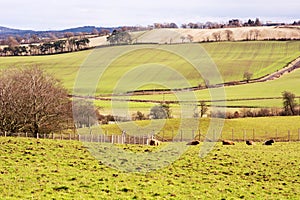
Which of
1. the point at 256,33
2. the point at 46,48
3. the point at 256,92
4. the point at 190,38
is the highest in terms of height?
the point at 256,33

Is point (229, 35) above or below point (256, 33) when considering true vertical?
below

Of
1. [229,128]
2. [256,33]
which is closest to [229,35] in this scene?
[256,33]

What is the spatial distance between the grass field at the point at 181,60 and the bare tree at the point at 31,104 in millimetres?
53879

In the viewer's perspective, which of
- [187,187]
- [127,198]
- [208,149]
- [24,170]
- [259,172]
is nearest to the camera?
[127,198]

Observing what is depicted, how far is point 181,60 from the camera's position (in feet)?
412

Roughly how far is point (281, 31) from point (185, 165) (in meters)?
157

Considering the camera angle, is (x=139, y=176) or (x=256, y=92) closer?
(x=139, y=176)

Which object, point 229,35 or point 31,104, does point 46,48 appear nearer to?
point 229,35

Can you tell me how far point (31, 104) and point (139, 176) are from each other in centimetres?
2468

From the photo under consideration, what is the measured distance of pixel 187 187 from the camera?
59.3 feet

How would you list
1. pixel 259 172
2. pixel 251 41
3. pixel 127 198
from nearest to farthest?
pixel 127 198 → pixel 259 172 → pixel 251 41

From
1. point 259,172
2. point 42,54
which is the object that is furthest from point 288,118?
point 42,54

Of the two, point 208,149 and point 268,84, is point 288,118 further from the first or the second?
point 268,84

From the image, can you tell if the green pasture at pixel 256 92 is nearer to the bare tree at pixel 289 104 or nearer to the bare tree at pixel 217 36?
the bare tree at pixel 289 104
